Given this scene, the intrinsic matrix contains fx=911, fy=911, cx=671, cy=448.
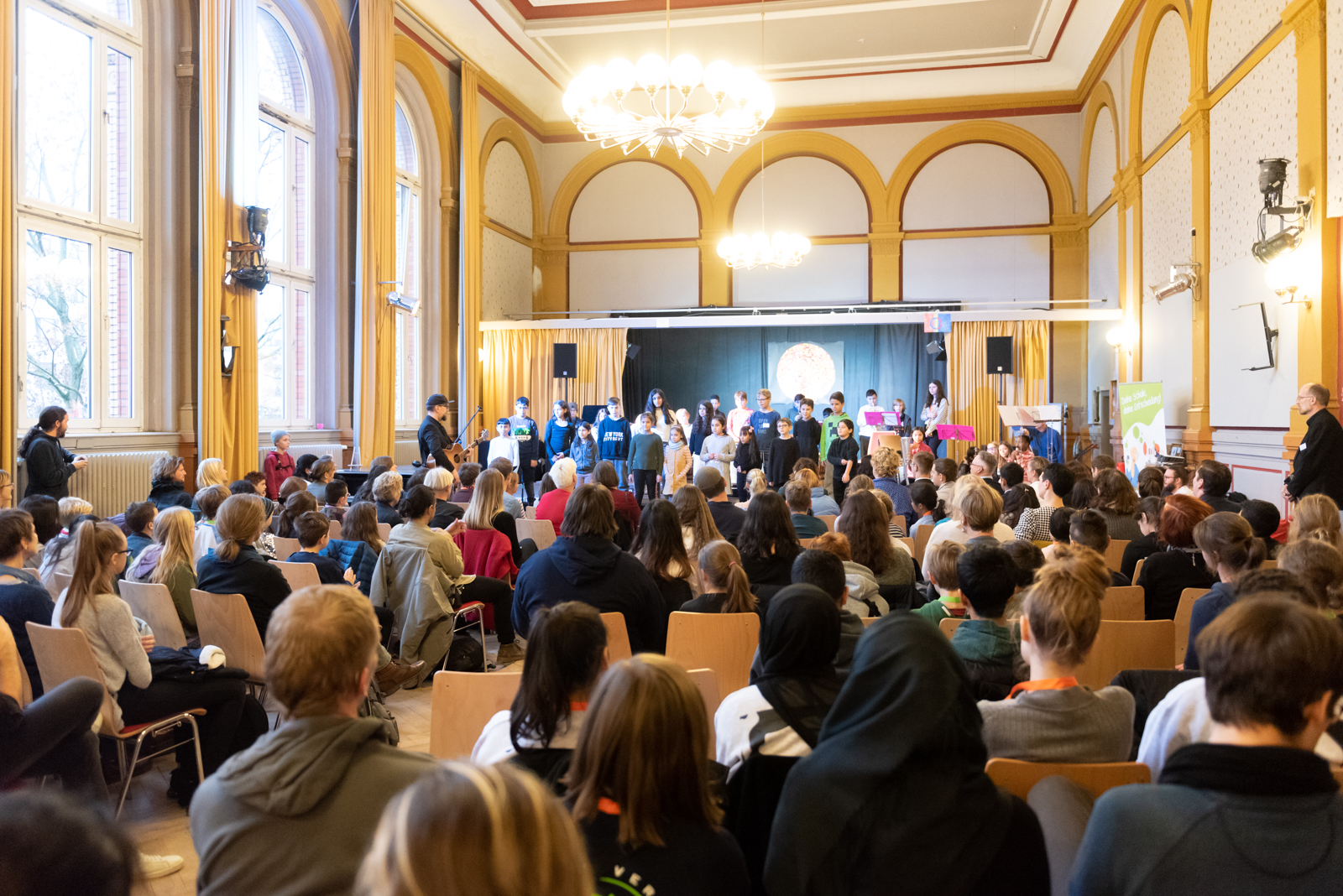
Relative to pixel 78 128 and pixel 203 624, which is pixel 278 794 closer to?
pixel 203 624

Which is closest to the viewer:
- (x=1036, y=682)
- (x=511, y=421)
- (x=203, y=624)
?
(x=1036, y=682)

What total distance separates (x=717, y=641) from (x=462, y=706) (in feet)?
3.10

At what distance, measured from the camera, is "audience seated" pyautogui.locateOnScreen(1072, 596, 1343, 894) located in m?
1.19

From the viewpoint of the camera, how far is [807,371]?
1495 centimetres

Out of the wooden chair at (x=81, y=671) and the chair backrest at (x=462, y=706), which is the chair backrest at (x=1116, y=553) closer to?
the chair backrest at (x=462, y=706)

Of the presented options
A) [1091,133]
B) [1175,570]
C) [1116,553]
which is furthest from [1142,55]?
[1175,570]

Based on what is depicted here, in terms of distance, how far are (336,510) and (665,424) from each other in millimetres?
6983

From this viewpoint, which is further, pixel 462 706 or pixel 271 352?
pixel 271 352

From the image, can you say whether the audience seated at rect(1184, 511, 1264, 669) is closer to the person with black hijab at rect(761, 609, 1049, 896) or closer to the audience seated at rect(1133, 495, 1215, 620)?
the audience seated at rect(1133, 495, 1215, 620)

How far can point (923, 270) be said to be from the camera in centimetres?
1485

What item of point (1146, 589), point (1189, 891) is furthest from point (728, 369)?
point (1189, 891)

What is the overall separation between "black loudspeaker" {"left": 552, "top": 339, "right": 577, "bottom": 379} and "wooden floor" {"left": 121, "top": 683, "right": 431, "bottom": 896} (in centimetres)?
973

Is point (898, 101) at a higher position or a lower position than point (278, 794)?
higher

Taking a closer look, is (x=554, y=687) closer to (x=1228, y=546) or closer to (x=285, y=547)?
(x=1228, y=546)
